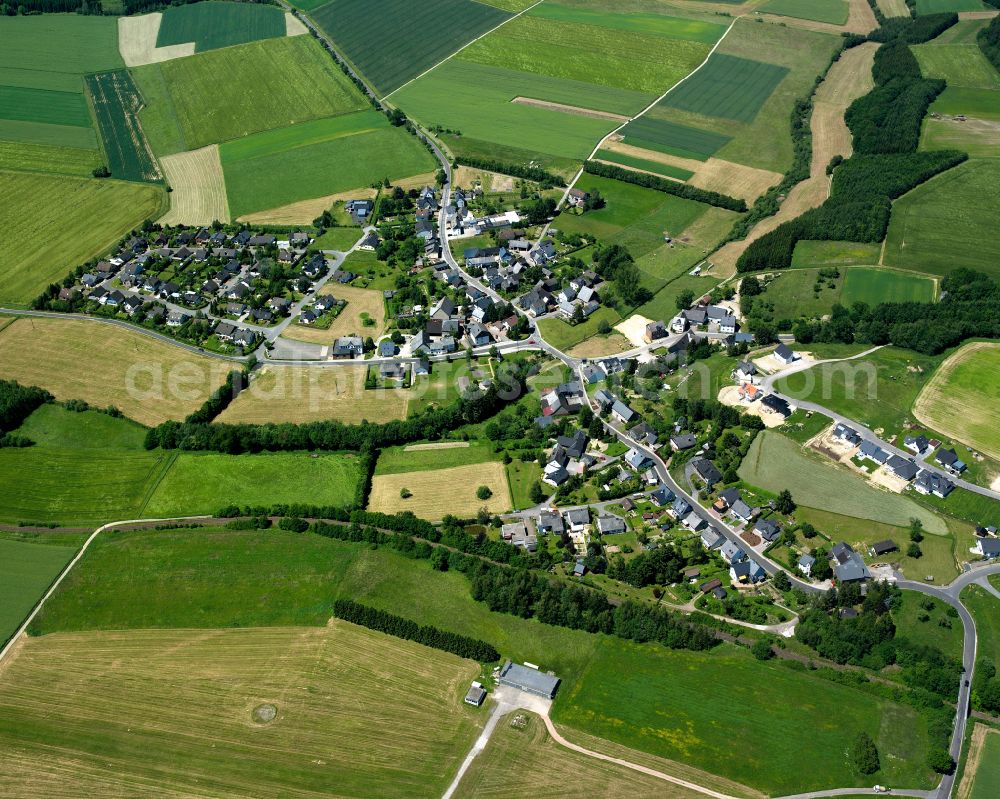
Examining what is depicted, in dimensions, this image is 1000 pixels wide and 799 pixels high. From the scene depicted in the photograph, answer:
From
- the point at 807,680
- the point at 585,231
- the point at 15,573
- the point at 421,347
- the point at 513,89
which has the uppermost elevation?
the point at 513,89

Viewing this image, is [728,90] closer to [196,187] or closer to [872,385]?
[872,385]

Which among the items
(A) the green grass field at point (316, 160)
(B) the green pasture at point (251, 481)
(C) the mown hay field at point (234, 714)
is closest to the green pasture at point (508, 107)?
(A) the green grass field at point (316, 160)

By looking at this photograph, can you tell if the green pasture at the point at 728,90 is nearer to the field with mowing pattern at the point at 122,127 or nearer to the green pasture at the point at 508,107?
the green pasture at the point at 508,107

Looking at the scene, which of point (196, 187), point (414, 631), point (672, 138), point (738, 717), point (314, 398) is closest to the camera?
point (738, 717)

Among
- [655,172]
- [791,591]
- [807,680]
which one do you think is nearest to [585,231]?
[655,172]

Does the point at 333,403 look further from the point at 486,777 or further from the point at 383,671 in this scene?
the point at 486,777

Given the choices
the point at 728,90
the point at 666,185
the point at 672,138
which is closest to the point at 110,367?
the point at 666,185
